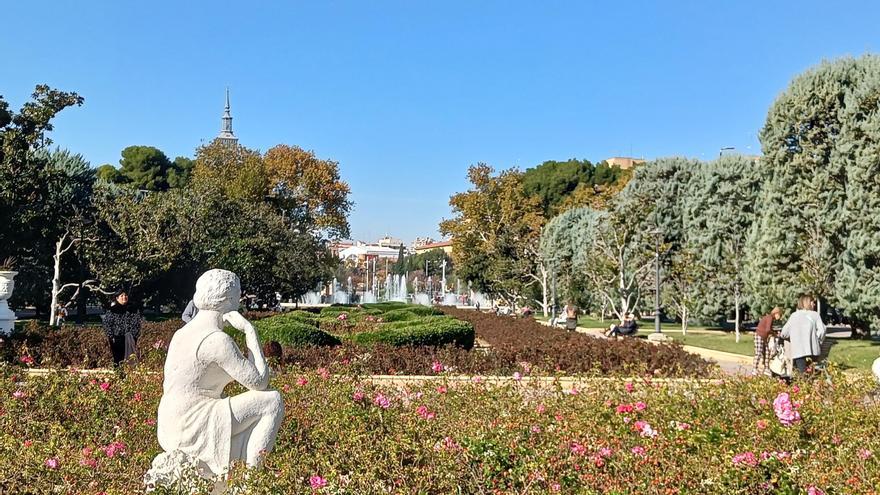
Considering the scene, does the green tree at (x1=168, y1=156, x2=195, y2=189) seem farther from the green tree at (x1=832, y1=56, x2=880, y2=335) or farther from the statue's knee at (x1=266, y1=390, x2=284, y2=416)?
the statue's knee at (x1=266, y1=390, x2=284, y2=416)

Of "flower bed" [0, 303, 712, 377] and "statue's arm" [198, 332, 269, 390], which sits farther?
"flower bed" [0, 303, 712, 377]

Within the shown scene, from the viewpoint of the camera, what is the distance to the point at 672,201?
29438mm

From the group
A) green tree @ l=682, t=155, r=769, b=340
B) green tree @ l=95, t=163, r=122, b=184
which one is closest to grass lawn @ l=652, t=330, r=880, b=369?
green tree @ l=682, t=155, r=769, b=340

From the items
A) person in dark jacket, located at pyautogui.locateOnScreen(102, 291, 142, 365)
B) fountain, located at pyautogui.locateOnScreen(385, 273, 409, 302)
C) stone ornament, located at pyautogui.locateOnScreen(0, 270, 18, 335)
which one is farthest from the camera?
fountain, located at pyautogui.locateOnScreen(385, 273, 409, 302)

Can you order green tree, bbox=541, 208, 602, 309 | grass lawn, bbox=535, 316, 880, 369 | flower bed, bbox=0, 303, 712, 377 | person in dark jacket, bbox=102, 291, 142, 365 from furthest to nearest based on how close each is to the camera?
green tree, bbox=541, 208, 602, 309 < grass lawn, bbox=535, 316, 880, 369 < flower bed, bbox=0, 303, 712, 377 < person in dark jacket, bbox=102, 291, 142, 365

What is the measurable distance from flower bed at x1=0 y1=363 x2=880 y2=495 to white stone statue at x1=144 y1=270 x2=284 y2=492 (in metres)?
→ 0.21

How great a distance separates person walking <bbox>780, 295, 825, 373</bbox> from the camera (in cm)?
887

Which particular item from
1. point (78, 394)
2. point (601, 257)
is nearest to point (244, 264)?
point (601, 257)

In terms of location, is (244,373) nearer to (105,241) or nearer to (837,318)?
(105,241)

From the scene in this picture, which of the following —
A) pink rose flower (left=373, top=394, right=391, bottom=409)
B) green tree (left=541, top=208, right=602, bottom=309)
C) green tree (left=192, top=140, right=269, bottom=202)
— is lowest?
pink rose flower (left=373, top=394, right=391, bottom=409)

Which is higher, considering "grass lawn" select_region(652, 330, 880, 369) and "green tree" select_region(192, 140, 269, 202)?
"green tree" select_region(192, 140, 269, 202)

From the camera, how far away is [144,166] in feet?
185

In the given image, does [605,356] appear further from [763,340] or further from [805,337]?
[805,337]

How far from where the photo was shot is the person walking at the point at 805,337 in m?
8.87
